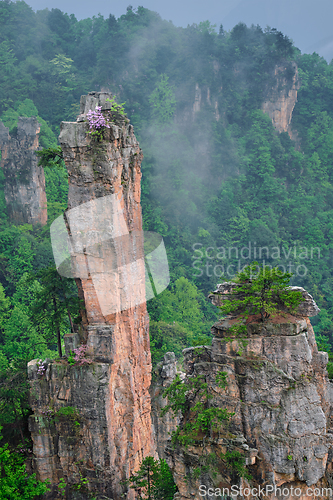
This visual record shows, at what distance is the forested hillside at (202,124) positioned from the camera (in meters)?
54.9

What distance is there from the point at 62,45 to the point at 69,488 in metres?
65.5

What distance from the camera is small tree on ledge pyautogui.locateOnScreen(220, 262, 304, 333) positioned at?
13.2m

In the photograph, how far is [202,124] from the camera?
65562mm

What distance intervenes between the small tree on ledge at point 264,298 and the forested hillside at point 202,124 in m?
32.3

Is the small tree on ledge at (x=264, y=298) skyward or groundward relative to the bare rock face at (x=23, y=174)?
groundward

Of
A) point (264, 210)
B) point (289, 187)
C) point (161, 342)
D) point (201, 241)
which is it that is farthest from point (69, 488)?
point (289, 187)

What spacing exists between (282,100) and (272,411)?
5997 cm

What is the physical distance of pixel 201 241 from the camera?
183 ft

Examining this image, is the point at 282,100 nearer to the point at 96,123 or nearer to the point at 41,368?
the point at 96,123

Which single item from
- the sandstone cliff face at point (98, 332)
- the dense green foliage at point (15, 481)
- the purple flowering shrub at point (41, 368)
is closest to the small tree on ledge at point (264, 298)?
the sandstone cliff face at point (98, 332)

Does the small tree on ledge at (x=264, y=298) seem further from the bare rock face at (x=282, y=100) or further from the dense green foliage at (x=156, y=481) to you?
the bare rock face at (x=282, y=100)

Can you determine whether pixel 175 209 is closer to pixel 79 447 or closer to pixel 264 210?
pixel 264 210

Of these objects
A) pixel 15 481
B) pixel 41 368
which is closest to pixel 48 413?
Result: pixel 41 368

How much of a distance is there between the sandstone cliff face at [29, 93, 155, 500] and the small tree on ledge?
461 cm
